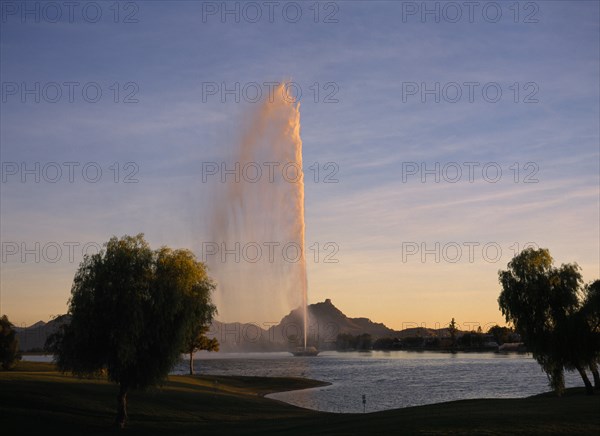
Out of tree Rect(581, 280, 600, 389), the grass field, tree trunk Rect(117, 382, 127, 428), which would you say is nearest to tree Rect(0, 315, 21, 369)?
the grass field

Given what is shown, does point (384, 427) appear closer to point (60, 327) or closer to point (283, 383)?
point (60, 327)

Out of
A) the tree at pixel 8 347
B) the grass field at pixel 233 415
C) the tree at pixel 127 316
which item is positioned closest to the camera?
the grass field at pixel 233 415

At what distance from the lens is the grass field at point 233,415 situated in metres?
33.7

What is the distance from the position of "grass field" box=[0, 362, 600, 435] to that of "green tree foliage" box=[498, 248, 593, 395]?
337 cm

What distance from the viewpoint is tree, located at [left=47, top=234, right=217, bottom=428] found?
1847 inches

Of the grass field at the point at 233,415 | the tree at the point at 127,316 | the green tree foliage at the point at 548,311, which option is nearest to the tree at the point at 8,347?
the grass field at the point at 233,415

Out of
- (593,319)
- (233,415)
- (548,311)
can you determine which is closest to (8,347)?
(233,415)

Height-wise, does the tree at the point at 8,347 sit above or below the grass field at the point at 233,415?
above

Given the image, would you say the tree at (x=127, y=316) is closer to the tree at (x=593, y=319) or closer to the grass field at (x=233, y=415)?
the grass field at (x=233, y=415)

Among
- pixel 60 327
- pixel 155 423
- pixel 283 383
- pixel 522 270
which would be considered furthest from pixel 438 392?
pixel 60 327

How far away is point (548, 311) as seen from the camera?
196 ft

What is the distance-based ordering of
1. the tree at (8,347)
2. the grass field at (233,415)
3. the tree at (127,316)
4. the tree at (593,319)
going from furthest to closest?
the tree at (8,347)
the tree at (593,319)
the tree at (127,316)
the grass field at (233,415)

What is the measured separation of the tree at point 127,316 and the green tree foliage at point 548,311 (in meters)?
30.2

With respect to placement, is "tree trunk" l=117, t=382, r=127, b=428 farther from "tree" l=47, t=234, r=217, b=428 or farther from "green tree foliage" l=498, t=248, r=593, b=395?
"green tree foliage" l=498, t=248, r=593, b=395
